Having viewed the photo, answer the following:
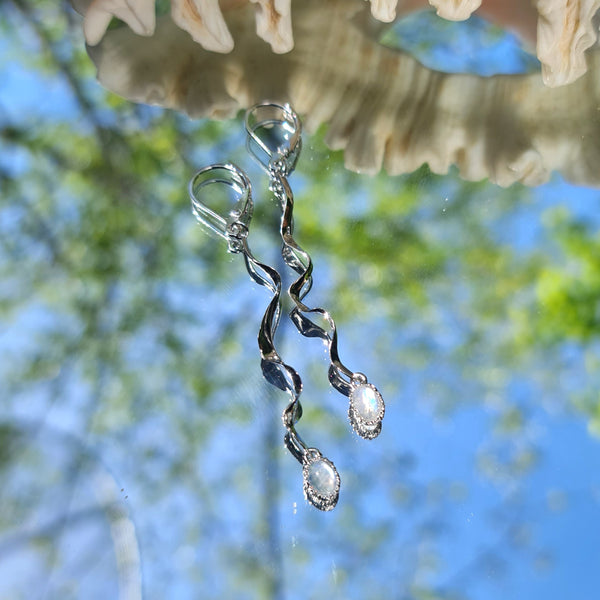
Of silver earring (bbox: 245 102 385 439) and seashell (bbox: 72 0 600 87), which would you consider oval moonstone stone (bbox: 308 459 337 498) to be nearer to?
silver earring (bbox: 245 102 385 439)

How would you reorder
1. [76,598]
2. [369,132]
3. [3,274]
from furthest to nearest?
[369,132], [3,274], [76,598]

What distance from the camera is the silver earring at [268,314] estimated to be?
26.7 inches

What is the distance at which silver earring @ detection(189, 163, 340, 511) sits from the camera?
678 mm

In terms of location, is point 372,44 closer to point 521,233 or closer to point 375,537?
point 521,233

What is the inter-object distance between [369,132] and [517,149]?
0.16 m

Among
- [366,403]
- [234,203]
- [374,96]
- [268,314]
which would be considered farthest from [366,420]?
[374,96]

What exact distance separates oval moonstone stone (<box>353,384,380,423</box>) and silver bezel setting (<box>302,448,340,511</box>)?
0.16 ft

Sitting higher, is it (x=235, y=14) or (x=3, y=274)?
(x=235, y=14)

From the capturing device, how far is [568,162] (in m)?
0.90

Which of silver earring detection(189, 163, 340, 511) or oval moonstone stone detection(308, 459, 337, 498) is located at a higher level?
silver earring detection(189, 163, 340, 511)

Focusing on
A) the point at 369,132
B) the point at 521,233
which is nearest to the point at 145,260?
the point at 369,132

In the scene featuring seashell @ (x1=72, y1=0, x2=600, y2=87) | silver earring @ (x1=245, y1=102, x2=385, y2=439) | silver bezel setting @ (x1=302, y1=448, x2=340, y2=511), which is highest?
seashell @ (x1=72, y1=0, x2=600, y2=87)

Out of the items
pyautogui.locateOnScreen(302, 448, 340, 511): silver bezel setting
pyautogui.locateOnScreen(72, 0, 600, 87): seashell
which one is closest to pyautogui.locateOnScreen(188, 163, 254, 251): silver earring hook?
pyautogui.locateOnScreen(72, 0, 600, 87): seashell

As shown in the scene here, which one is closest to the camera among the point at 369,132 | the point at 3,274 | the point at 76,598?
the point at 76,598
